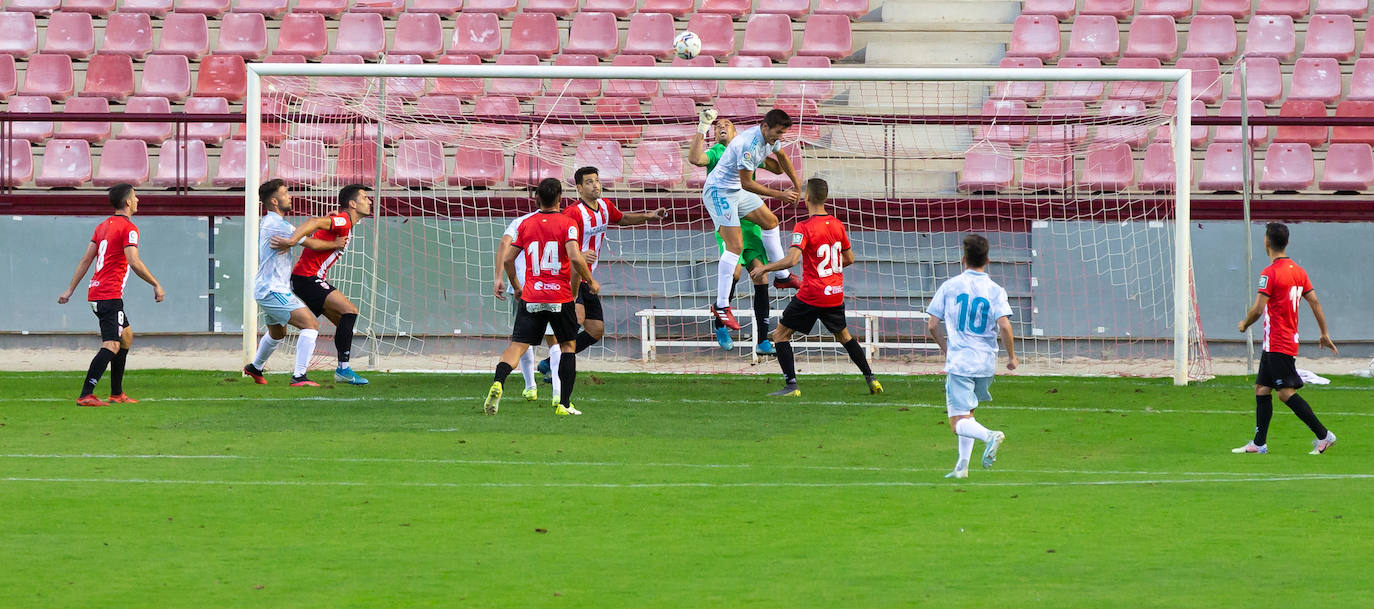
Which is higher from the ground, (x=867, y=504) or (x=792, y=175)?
(x=792, y=175)

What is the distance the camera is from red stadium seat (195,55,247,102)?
63.5ft

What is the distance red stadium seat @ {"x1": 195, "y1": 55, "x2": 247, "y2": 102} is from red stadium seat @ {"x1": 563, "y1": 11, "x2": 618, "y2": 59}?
164 inches

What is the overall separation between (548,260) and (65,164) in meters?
9.86

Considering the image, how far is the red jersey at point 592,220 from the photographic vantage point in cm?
1193

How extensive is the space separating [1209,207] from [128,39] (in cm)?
1388

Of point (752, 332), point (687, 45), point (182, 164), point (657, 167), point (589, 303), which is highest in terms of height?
point (687, 45)

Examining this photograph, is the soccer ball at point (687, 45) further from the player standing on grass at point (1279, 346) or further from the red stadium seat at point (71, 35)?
the red stadium seat at point (71, 35)

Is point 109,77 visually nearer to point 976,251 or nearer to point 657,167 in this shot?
point 657,167

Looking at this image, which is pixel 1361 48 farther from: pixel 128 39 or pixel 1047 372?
pixel 128 39

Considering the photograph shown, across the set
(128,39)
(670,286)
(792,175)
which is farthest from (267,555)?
(128,39)

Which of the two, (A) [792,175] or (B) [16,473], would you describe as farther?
(A) [792,175]

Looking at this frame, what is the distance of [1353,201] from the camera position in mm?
15742

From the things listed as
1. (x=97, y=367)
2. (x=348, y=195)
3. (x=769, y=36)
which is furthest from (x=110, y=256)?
(x=769, y=36)

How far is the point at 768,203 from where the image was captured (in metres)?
16.6
